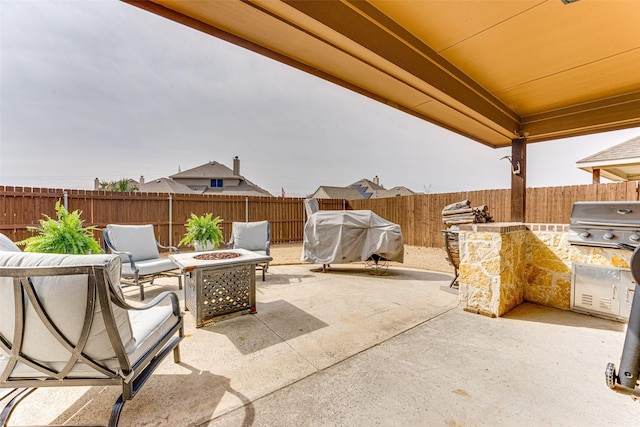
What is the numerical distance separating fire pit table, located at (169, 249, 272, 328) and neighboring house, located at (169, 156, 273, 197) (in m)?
18.5

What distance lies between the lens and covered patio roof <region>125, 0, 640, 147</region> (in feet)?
6.51

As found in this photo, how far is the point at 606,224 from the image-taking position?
2.37 meters

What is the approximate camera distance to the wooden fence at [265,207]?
21.4ft

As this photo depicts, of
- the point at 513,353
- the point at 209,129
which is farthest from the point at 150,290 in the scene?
the point at 209,129

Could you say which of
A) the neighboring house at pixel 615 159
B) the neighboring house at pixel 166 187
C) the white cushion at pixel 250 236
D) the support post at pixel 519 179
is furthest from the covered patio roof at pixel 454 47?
the neighboring house at pixel 166 187

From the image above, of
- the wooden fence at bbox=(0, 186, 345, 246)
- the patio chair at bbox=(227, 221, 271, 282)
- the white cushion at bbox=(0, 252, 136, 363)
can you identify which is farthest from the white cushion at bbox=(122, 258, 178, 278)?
the wooden fence at bbox=(0, 186, 345, 246)

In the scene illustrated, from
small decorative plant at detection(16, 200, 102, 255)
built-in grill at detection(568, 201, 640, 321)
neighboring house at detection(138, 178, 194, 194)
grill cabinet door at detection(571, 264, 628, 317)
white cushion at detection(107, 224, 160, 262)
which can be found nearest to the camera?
small decorative plant at detection(16, 200, 102, 255)

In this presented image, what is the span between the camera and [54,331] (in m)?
1.23

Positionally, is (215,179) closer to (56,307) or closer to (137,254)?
(137,254)

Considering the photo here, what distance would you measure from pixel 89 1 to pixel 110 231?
10.3ft

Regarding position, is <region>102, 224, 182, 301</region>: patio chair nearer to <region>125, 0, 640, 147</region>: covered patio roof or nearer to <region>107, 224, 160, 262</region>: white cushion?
<region>107, 224, 160, 262</region>: white cushion

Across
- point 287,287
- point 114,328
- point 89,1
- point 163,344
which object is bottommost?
point 287,287

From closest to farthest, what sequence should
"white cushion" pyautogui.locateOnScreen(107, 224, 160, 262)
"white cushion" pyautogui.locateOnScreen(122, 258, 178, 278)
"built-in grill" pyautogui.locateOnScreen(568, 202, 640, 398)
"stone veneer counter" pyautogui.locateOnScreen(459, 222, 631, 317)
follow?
"built-in grill" pyautogui.locateOnScreen(568, 202, 640, 398) < "stone veneer counter" pyautogui.locateOnScreen(459, 222, 631, 317) < "white cushion" pyautogui.locateOnScreen(122, 258, 178, 278) < "white cushion" pyautogui.locateOnScreen(107, 224, 160, 262)

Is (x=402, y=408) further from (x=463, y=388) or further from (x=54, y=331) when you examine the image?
(x=54, y=331)
